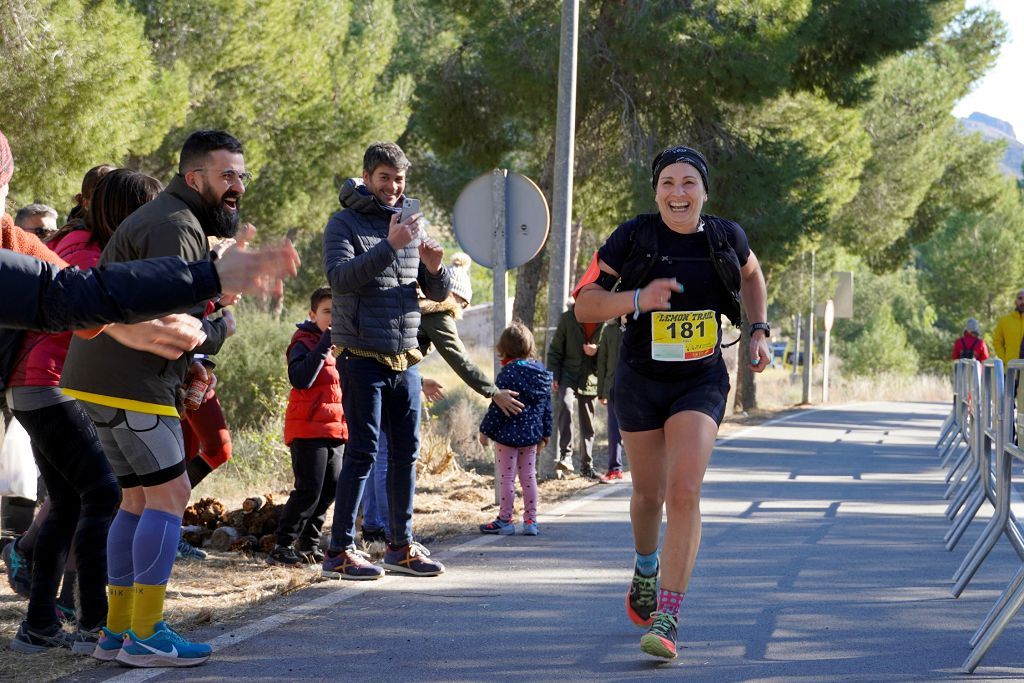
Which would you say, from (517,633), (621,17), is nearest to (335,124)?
(621,17)

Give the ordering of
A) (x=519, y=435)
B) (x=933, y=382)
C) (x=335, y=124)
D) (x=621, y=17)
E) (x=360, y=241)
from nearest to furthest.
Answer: (x=360, y=241) < (x=519, y=435) < (x=621, y=17) < (x=335, y=124) < (x=933, y=382)

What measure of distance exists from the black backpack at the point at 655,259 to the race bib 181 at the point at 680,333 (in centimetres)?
18

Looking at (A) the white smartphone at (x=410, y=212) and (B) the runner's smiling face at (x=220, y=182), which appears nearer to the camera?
(B) the runner's smiling face at (x=220, y=182)

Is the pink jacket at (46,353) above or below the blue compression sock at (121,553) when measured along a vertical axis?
above

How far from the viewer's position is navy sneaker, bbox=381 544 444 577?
25.8 feet

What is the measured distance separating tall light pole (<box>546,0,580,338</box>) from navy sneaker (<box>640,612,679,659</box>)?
8.39 m

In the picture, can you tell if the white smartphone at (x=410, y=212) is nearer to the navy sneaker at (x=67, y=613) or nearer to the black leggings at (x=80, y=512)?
the black leggings at (x=80, y=512)

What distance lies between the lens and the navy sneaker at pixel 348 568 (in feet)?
24.9

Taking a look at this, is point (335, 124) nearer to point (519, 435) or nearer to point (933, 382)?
point (519, 435)

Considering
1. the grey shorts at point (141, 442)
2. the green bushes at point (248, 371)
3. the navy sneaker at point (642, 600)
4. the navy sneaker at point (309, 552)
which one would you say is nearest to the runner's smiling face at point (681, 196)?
the navy sneaker at point (642, 600)

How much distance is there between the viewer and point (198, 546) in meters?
8.73

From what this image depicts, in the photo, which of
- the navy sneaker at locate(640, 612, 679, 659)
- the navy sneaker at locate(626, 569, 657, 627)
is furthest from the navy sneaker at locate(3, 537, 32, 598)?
the navy sneaker at locate(640, 612, 679, 659)

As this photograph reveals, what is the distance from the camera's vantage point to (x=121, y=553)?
5637mm

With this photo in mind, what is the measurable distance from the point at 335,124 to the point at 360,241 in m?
18.3
